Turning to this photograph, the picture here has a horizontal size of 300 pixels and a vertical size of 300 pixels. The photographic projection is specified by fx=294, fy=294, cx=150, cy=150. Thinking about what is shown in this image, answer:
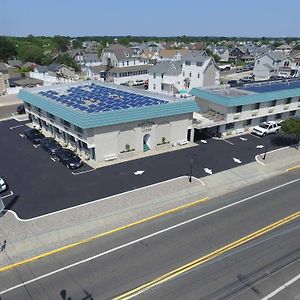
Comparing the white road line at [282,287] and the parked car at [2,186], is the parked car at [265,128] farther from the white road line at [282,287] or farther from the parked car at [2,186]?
the parked car at [2,186]

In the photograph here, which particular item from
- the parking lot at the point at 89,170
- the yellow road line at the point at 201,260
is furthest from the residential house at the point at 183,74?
the yellow road line at the point at 201,260

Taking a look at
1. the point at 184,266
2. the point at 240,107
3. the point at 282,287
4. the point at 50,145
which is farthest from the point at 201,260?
the point at 240,107

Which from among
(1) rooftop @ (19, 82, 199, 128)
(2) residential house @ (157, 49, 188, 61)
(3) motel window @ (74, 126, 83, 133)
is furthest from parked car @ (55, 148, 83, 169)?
(2) residential house @ (157, 49, 188, 61)

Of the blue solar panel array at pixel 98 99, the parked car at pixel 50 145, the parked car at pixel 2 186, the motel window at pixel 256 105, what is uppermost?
the blue solar panel array at pixel 98 99

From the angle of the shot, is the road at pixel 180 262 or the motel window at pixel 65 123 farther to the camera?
the motel window at pixel 65 123

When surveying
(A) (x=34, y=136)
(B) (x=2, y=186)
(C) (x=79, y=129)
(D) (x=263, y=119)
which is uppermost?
(C) (x=79, y=129)

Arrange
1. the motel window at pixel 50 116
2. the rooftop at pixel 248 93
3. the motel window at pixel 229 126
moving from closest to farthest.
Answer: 1. the motel window at pixel 50 116
2. the rooftop at pixel 248 93
3. the motel window at pixel 229 126

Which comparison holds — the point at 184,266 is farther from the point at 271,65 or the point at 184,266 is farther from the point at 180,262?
the point at 271,65

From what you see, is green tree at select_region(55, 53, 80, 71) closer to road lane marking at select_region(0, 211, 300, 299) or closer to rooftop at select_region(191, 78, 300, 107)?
rooftop at select_region(191, 78, 300, 107)
